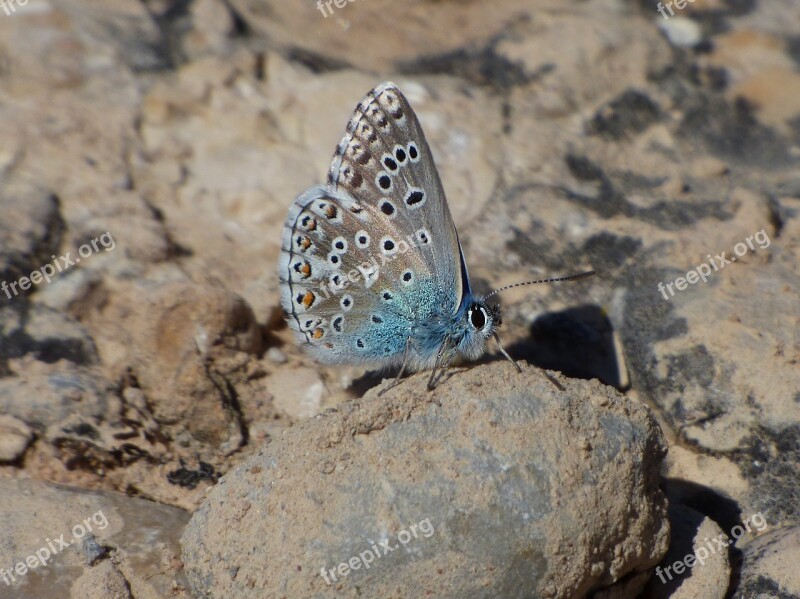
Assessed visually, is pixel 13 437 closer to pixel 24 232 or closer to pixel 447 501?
pixel 24 232

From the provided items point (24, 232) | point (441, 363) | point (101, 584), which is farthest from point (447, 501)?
point (24, 232)

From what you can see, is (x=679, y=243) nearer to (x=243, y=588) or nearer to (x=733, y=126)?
(x=733, y=126)

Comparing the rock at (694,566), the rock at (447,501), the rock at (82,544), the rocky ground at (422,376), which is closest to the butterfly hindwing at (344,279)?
the rocky ground at (422,376)

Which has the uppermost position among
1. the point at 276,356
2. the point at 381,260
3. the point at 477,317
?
the point at 381,260

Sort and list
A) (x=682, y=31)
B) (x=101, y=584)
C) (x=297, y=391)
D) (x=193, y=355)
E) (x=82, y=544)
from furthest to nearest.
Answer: (x=682, y=31) < (x=297, y=391) < (x=193, y=355) < (x=82, y=544) < (x=101, y=584)

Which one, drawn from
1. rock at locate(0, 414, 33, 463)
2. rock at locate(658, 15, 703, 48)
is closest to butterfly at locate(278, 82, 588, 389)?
rock at locate(0, 414, 33, 463)

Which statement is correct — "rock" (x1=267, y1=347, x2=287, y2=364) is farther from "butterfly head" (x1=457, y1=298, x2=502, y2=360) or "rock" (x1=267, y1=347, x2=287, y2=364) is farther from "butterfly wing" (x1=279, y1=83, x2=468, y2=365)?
"butterfly head" (x1=457, y1=298, x2=502, y2=360)

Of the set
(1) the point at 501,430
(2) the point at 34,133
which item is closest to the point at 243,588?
(1) the point at 501,430

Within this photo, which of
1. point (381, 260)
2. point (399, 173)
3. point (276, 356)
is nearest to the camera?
point (399, 173)
